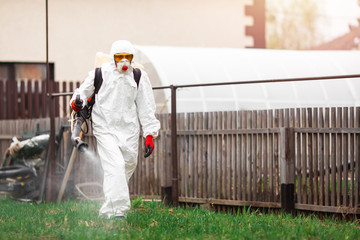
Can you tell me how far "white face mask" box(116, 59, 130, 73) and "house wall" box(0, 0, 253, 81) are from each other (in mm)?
12531

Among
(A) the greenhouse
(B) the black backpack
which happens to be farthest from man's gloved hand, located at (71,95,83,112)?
(A) the greenhouse

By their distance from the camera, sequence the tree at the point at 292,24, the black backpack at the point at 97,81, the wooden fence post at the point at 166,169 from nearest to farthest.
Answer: the black backpack at the point at 97,81
the wooden fence post at the point at 166,169
the tree at the point at 292,24

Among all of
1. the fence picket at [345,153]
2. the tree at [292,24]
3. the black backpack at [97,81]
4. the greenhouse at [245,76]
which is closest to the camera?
the black backpack at [97,81]

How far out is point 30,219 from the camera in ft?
26.3

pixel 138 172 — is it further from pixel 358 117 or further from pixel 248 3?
pixel 248 3

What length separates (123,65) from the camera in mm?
8023

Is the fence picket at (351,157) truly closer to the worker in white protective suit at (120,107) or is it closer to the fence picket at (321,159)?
the fence picket at (321,159)

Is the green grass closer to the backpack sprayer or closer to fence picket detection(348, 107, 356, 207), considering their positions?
fence picket detection(348, 107, 356, 207)

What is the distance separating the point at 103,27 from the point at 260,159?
12339 mm

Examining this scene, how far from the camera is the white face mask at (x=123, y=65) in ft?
26.3

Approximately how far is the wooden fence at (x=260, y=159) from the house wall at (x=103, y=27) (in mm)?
9911

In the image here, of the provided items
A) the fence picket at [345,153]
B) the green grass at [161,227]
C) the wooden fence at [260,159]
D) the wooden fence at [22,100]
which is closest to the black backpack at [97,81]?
the green grass at [161,227]

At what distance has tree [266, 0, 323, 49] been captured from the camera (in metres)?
48.4

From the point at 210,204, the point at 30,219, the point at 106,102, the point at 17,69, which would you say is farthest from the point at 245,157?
the point at 17,69
